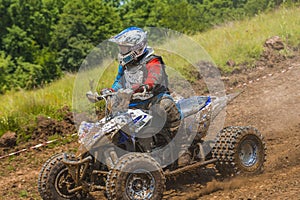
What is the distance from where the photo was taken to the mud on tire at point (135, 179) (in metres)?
5.61

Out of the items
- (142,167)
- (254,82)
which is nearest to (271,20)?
(254,82)

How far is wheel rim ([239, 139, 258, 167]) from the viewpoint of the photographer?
7.09 metres

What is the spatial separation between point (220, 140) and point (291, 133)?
7.44 feet

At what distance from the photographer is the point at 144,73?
6.64m

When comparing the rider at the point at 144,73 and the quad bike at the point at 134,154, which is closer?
the quad bike at the point at 134,154

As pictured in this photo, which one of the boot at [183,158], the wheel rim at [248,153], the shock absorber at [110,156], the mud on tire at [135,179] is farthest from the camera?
the wheel rim at [248,153]

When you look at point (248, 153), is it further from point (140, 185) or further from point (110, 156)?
point (110, 156)

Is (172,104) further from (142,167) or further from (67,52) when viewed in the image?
(67,52)

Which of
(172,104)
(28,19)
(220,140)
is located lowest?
(220,140)

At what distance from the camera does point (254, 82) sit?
1239 cm

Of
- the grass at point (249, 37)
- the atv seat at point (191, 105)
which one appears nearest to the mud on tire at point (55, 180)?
the atv seat at point (191, 105)

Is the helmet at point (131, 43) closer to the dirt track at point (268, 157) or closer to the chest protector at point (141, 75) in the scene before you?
the chest protector at point (141, 75)

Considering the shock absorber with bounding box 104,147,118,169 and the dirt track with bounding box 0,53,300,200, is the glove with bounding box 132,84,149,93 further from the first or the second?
the dirt track with bounding box 0,53,300,200

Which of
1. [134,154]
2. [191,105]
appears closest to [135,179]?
[134,154]
